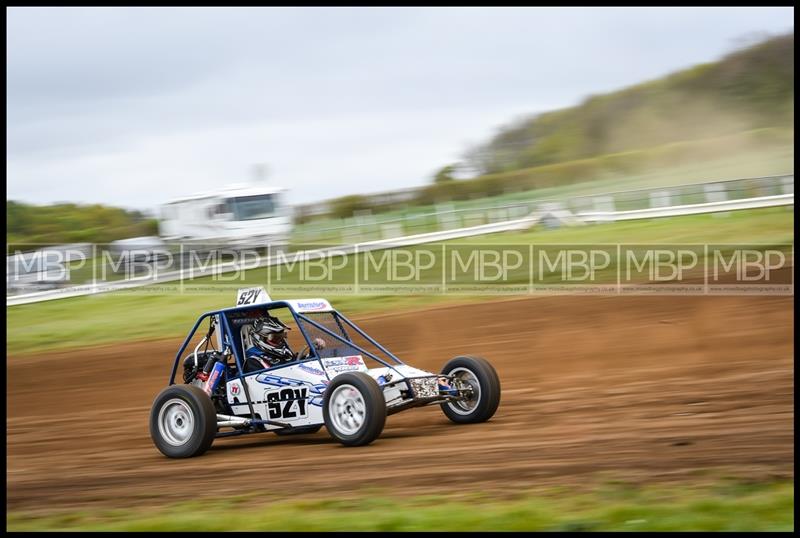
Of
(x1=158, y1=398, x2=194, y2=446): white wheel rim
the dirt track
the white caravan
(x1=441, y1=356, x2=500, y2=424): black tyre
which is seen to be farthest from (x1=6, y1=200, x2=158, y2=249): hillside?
(x1=441, y1=356, x2=500, y2=424): black tyre

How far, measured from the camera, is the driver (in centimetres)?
966

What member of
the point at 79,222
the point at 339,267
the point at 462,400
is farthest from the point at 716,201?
the point at 79,222

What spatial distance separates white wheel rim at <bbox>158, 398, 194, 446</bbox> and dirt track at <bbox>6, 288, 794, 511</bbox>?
36 centimetres

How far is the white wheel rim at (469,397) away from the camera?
365 inches

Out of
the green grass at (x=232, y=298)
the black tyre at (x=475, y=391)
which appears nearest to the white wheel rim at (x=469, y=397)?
the black tyre at (x=475, y=391)

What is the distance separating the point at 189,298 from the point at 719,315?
1133cm

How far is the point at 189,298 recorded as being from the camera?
20781mm

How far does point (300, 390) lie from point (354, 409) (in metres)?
0.74

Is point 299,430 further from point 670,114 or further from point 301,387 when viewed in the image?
point 670,114

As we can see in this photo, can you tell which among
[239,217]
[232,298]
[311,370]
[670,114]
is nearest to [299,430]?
[311,370]

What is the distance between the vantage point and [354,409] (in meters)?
8.55

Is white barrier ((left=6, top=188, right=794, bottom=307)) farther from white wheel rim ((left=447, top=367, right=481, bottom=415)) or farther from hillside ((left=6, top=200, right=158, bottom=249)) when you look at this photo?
white wheel rim ((left=447, top=367, right=481, bottom=415))

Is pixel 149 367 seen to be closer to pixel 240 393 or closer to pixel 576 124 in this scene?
pixel 240 393

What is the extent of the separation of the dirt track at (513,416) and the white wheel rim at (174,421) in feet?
1.17
